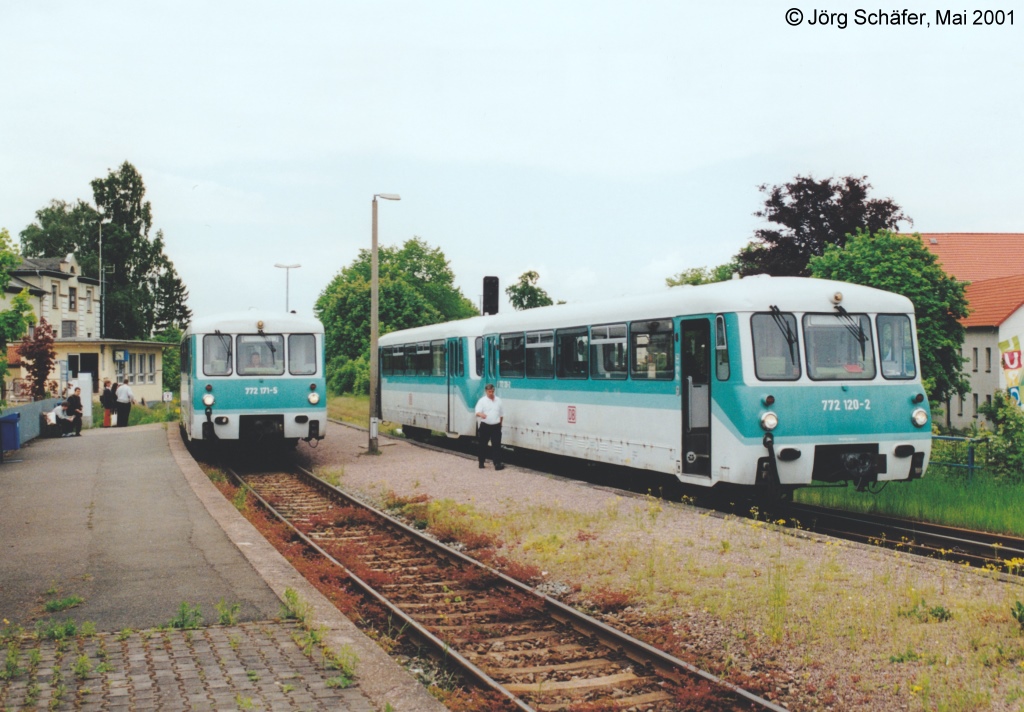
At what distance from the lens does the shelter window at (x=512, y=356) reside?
20062 millimetres

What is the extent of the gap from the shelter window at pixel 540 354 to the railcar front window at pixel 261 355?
194 inches

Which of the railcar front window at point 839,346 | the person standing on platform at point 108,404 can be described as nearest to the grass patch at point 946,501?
the railcar front window at point 839,346

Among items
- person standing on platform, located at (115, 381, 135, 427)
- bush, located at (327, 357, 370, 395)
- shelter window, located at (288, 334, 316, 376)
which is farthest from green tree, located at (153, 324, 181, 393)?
shelter window, located at (288, 334, 316, 376)

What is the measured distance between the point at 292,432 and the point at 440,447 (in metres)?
6.54

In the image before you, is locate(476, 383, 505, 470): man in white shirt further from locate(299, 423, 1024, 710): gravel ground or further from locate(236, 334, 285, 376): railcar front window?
locate(299, 423, 1024, 710): gravel ground

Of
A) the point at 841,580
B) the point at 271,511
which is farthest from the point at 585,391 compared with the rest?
the point at 841,580

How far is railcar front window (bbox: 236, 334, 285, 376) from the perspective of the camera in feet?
67.4

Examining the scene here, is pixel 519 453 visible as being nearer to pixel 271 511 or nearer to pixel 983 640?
pixel 271 511

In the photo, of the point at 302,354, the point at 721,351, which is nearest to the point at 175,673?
the point at 721,351

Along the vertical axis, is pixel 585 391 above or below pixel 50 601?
above

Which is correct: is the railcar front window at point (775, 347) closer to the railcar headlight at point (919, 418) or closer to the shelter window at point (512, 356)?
the railcar headlight at point (919, 418)

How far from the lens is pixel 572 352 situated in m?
17.6

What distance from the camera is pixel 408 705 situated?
5.98m

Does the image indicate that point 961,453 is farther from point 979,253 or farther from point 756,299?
point 979,253
